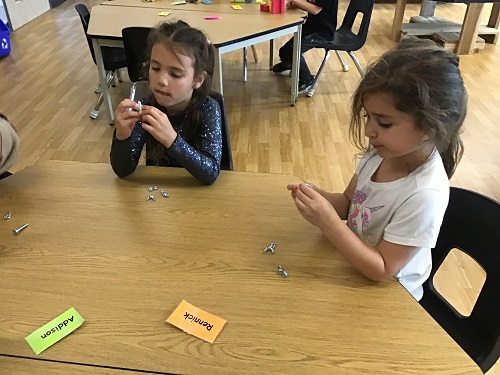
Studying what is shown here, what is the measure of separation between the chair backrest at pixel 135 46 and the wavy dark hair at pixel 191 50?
112 cm

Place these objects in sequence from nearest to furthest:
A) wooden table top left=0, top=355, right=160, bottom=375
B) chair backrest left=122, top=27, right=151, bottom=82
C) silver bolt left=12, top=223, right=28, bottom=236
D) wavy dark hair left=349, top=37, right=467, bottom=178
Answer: wooden table top left=0, top=355, right=160, bottom=375, wavy dark hair left=349, top=37, right=467, bottom=178, silver bolt left=12, top=223, right=28, bottom=236, chair backrest left=122, top=27, right=151, bottom=82

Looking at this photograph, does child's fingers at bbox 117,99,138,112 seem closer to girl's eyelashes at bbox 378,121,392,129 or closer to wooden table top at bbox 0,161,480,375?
wooden table top at bbox 0,161,480,375

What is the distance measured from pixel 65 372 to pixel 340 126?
110 inches

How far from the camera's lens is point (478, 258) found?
1077mm

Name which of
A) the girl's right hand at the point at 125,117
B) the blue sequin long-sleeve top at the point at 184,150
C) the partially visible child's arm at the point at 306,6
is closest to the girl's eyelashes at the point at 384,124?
the blue sequin long-sleeve top at the point at 184,150

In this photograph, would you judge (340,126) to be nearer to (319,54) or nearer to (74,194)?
(319,54)

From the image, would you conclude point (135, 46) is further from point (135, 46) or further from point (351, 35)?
point (351, 35)

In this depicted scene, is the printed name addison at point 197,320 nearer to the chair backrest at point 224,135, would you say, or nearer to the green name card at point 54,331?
the green name card at point 54,331

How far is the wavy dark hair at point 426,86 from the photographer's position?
939 millimetres

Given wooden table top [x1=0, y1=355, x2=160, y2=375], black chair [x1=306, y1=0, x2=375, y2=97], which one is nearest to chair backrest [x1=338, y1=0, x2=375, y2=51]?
black chair [x1=306, y1=0, x2=375, y2=97]

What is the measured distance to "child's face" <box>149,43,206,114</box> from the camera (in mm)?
1429

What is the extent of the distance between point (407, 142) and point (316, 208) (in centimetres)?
25

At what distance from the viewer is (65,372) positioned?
31.0 inches

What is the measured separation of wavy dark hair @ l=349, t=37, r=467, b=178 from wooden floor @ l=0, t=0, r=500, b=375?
108 centimetres
